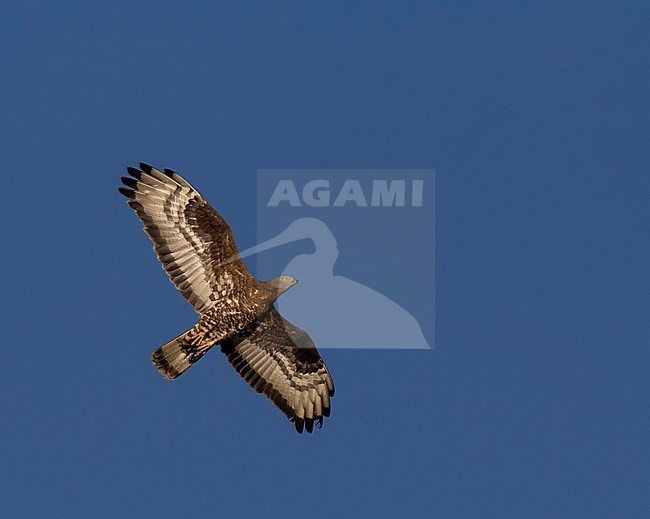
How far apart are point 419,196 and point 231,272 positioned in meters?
3.33

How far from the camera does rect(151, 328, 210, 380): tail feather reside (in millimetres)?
21797

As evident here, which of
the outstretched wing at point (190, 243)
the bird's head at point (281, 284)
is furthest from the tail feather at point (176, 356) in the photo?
the bird's head at point (281, 284)

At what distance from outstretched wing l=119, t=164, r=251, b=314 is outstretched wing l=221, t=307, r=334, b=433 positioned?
3.97 ft

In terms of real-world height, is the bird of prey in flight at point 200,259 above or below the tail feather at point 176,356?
above

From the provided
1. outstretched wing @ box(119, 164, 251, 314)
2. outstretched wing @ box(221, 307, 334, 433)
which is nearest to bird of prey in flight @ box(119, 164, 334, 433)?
outstretched wing @ box(119, 164, 251, 314)

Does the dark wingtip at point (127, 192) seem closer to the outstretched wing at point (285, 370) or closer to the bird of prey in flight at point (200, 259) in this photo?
the bird of prey in flight at point (200, 259)

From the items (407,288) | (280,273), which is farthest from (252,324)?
(407,288)

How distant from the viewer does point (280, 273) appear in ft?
75.3

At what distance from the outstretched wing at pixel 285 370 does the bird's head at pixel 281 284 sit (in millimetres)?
1167

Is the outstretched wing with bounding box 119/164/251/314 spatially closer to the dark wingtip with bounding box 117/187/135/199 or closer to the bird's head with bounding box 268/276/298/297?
the dark wingtip with bounding box 117/187/135/199

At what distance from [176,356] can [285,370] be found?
7.05 ft

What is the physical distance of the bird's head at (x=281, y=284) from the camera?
2222 centimetres

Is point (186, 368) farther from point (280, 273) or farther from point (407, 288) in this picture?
point (407, 288)

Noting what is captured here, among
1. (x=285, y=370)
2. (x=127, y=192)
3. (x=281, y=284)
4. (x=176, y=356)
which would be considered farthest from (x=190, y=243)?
(x=285, y=370)
